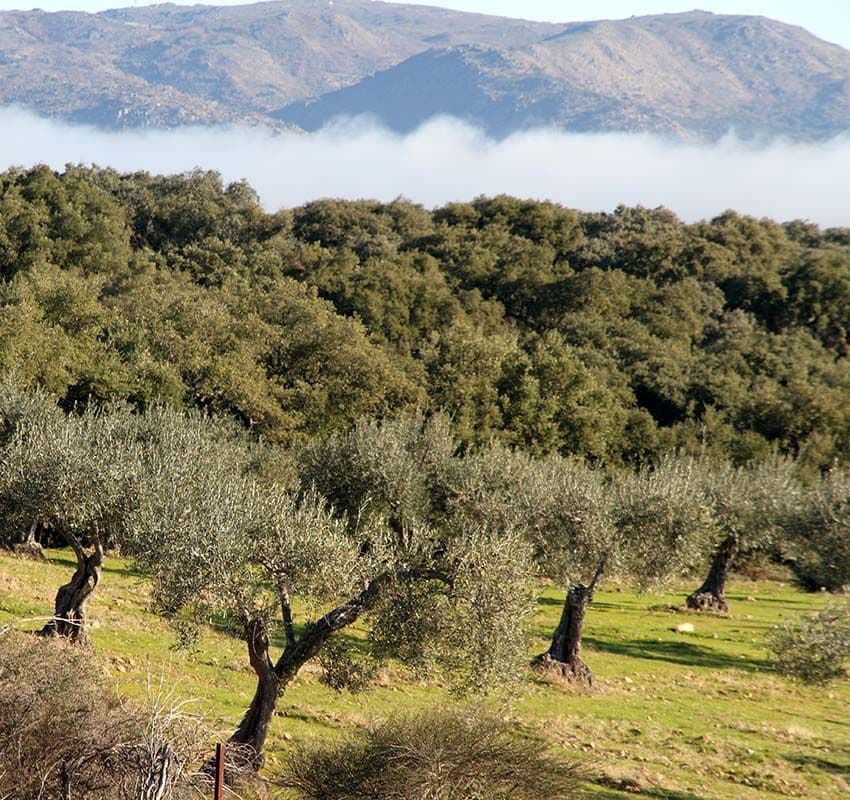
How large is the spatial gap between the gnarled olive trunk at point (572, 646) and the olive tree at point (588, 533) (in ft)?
0.12

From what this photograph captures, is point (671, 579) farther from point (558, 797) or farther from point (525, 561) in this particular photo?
point (558, 797)

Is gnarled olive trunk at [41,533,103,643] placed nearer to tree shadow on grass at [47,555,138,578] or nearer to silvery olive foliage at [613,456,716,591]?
tree shadow on grass at [47,555,138,578]

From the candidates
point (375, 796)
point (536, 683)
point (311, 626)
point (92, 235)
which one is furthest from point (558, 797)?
point (92, 235)

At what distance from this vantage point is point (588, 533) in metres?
33.8

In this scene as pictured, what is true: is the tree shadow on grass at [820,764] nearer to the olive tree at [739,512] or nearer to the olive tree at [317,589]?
the olive tree at [317,589]

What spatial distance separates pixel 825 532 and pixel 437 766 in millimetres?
25944

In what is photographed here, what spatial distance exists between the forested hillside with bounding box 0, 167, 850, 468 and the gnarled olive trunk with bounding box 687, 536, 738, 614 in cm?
1629

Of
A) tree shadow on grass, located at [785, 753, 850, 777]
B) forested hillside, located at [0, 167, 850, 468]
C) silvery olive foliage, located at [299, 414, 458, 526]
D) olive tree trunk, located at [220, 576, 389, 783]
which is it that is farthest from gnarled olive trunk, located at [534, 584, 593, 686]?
forested hillside, located at [0, 167, 850, 468]

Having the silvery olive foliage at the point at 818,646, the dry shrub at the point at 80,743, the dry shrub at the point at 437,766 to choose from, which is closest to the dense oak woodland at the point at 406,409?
the dry shrub at the point at 437,766

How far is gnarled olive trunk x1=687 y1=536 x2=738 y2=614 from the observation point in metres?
48.2

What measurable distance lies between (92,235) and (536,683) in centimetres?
6823

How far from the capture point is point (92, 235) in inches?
3415

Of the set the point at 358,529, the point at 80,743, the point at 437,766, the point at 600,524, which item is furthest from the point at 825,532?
the point at 80,743

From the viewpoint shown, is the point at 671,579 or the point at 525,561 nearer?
the point at 525,561
